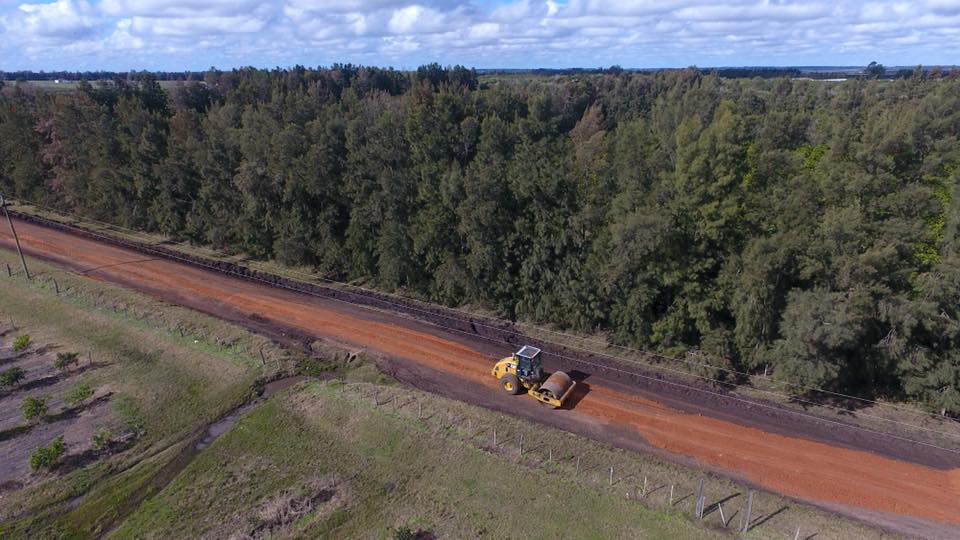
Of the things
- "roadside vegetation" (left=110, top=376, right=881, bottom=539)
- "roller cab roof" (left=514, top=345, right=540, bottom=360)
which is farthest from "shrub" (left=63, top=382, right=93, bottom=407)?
"roller cab roof" (left=514, top=345, right=540, bottom=360)

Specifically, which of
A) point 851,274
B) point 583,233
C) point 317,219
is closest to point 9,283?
point 317,219

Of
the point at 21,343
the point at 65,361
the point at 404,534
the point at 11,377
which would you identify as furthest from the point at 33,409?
the point at 404,534

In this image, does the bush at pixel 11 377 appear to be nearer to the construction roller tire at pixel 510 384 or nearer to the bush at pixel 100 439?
the bush at pixel 100 439

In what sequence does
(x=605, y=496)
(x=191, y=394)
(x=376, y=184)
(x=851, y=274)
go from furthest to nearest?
1. (x=376, y=184)
2. (x=191, y=394)
3. (x=851, y=274)
4. (x=605, y=496)

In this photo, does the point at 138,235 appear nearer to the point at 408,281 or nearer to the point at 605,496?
the point at 408,281

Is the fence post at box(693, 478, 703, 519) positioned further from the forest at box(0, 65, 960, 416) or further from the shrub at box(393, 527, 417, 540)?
the shrub at box(393, 527, 417, 540)

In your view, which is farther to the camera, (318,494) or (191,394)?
(191,394)

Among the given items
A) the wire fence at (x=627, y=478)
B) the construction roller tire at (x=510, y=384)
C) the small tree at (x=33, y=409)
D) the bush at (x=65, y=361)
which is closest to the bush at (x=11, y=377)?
the bush at (x=65, y=361)
